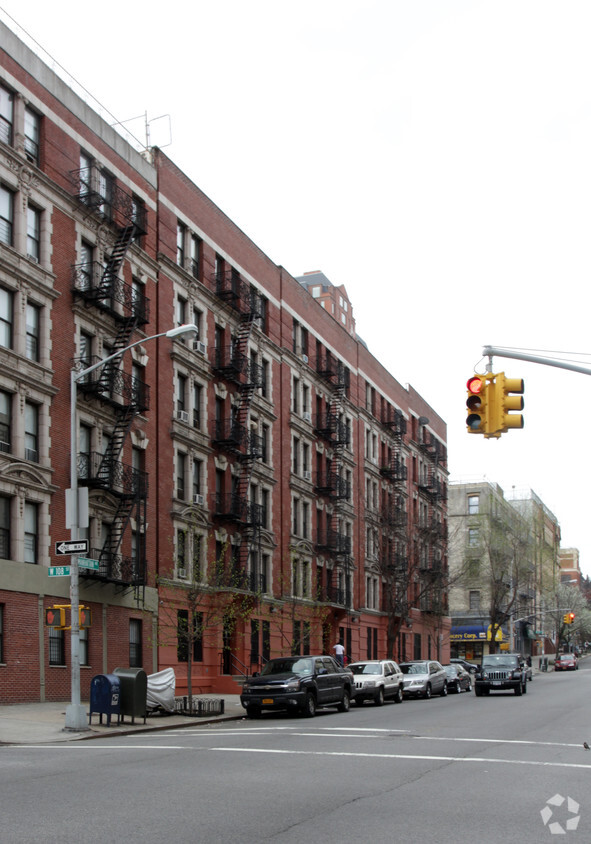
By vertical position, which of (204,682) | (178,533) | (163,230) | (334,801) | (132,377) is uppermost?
(163,230)

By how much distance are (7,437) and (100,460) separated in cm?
434

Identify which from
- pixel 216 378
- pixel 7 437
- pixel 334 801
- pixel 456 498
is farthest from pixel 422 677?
pixel 456 498

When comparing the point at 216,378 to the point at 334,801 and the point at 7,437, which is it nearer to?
the point at 7,437

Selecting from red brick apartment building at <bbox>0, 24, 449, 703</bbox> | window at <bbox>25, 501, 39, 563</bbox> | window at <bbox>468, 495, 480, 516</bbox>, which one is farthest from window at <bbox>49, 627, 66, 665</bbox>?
window at <bbox>468, 495, 480, 516</bbox>

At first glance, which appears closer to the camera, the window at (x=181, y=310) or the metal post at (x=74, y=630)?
the metal post at (x=74, y=630)

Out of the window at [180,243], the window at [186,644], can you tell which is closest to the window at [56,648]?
the window at [186,644]

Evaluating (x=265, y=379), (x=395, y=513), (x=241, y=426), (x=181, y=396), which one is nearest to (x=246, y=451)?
(x=241, y=426)

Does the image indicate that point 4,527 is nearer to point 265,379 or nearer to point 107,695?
point 107,695

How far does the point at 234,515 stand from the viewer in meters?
40.8

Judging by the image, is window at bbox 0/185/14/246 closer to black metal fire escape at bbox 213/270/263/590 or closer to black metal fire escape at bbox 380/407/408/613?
black metal fire escape at bbox 213/270/263/590

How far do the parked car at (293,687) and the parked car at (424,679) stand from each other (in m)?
10.3

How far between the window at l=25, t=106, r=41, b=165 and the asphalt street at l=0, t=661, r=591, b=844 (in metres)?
18.2

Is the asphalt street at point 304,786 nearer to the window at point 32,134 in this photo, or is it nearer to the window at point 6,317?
the window at point 6,317

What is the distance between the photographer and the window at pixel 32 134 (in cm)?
3100
